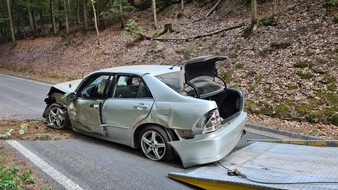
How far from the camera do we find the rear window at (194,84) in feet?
16.5

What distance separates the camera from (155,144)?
16.8 ft

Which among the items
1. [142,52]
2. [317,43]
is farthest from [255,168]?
A: [142,52]

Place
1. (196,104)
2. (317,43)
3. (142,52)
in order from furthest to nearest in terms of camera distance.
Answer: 1. (142,52)
2. (317,43)
3. (196,104)

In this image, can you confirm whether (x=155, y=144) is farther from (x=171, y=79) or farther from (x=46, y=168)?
(x=46, y=168)

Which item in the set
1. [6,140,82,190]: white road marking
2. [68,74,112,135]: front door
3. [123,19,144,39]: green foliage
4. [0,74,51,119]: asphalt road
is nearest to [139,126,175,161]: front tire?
[68,74,112,135]: front door

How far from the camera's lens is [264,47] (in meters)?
11.8

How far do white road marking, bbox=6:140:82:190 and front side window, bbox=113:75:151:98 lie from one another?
1693 millimetres

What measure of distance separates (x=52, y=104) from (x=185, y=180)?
4.27 meters

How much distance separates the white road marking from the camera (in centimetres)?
423

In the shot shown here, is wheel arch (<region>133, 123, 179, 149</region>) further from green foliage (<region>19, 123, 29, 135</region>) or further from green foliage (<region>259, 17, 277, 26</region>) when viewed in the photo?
green foliage (<region>259, 17, 277, 26</region>)

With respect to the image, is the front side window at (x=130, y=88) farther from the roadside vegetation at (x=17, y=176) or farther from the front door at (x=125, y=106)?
the roadside vegetation at (x=17, y=176)

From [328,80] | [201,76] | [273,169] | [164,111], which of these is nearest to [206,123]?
[164,111]

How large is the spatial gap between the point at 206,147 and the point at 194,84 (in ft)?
3.63

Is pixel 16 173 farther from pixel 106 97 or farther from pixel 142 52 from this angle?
pixel 142 52
